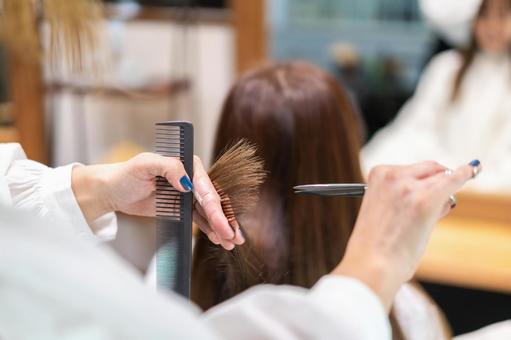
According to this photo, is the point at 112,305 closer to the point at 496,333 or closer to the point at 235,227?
the point at 235,227

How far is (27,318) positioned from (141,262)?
70cm

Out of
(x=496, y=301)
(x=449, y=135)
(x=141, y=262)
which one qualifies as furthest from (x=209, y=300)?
(x=449, y=135)

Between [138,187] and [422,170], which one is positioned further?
[138,187]

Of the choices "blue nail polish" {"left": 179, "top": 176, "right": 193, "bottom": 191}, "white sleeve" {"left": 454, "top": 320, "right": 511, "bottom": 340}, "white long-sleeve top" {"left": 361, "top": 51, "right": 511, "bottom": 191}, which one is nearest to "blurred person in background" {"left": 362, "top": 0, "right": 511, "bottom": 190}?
"white long-sleeve top" {"left": 361, "top": 51, "right": 511, "bottom": 191}

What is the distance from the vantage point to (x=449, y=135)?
62.2 inches

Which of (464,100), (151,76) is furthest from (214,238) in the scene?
(151,76)

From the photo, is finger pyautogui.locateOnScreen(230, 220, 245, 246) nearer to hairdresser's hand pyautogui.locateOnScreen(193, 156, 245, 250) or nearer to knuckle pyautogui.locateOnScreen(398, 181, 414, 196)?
hairdresser's hand pyautogui.locateOnScreen(193, 156, 245, 250)

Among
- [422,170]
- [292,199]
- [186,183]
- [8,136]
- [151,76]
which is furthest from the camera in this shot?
[151,76]

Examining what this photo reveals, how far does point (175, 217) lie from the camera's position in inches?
23.7

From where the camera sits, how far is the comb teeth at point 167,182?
1.94 feet

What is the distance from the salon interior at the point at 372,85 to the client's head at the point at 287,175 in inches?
12.9

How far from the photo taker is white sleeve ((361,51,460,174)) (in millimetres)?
1586

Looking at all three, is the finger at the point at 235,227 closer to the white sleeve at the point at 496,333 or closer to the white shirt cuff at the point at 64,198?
the white shirt cuff at the point at 64,198

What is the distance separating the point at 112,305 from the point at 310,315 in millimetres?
119
